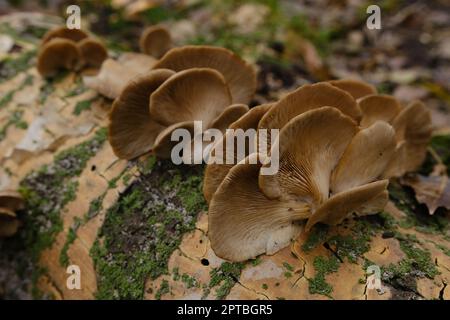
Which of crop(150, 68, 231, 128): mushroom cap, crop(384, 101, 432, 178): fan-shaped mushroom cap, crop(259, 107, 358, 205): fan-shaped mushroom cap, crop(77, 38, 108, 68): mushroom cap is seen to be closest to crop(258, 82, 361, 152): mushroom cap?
crop(259, 107, 358, 205): fan-shaped mushroom cap

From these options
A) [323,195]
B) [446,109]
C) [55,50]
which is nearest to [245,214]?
[323,195]

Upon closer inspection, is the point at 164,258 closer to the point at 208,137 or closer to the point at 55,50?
the point at 208,137

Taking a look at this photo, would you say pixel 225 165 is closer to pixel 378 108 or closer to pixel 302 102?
pixel 302 102

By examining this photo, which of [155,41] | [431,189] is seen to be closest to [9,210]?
[155,41]

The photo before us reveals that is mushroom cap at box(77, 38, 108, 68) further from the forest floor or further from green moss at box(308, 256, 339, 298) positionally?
green moss at box(308, 256, 339, 298)

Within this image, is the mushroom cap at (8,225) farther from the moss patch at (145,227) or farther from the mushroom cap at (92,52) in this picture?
the mushroom cap at (92,52)
